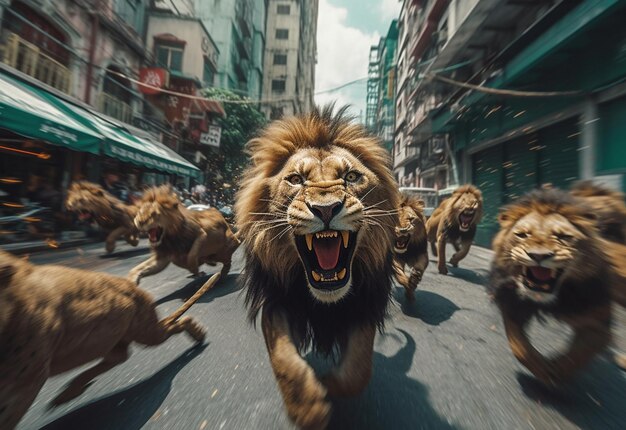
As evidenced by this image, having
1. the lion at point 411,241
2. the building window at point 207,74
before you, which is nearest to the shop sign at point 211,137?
the building window at point 207,74

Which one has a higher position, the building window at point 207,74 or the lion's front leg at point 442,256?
the building window at point 207,74

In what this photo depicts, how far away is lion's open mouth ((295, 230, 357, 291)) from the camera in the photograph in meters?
1.61

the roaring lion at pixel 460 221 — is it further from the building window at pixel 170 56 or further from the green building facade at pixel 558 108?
the building window at pixel 170 56

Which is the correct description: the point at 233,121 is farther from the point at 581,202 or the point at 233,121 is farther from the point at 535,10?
the point at 581,202

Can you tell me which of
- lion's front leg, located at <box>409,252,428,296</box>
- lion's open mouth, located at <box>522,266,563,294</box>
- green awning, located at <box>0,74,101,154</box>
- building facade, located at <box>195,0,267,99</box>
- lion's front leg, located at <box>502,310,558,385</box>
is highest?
building facade, located at <box>195,0,267,99</box>

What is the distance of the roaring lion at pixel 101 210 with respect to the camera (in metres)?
6.00

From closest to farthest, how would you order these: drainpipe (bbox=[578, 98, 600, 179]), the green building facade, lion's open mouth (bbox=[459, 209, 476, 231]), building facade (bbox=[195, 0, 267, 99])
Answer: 1. lion's open mouth (bbox=[459, 209, 476, 231])
2. the green building facade
3. drainpipe (bbox=[578, 98, 600, 179])
4. building facade (bbox=[195, 0, 267, 99])

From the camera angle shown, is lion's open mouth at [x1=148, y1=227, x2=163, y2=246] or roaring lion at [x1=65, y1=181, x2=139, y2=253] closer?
lion's open mouth at [x1=148, y1=227, x2=163, y2=246]

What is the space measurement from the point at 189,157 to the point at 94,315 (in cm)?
2055

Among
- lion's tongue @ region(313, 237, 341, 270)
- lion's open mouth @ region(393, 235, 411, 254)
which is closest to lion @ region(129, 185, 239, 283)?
lion's open mouth @ region(393, 235, 411, 254)

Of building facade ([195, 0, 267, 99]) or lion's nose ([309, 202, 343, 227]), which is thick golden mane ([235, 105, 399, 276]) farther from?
building facade ([195, 0, 267, 99])

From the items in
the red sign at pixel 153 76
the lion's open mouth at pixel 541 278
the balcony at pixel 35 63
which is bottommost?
the lion's open mouth at pixel 541 278

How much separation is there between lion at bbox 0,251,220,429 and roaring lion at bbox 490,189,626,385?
242 centimetres

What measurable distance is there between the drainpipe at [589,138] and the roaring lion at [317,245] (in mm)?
7048
